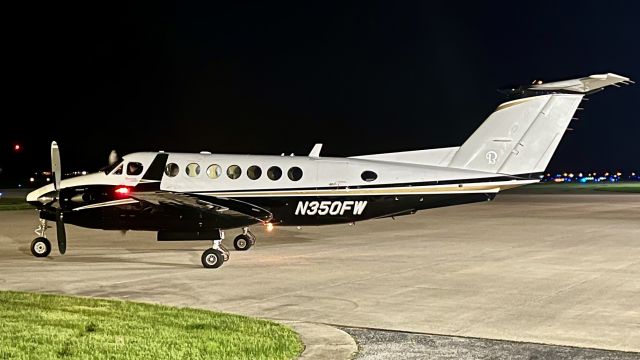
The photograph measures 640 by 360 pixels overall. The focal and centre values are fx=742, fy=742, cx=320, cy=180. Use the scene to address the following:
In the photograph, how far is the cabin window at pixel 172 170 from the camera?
18.9 meters

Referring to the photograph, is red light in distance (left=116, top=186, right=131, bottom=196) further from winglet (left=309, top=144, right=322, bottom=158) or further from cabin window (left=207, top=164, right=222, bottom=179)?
winglet (left=309, top=144, right=322, bottom=158)

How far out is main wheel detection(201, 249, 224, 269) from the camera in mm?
16641

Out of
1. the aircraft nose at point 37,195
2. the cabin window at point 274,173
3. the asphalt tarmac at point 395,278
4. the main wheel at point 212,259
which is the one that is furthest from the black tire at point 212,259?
the aircraft nose at point 37,195

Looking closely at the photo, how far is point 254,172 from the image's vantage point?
1925cm

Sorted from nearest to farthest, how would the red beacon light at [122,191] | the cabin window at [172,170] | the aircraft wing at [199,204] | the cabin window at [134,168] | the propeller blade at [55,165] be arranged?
1. the aircraft wing at [199,204]
2. the red beacon light at [122,191]
3. the propeller blade at [55,165]
4. the cabin window at [134,168]
5. the cabin window at [172,170]

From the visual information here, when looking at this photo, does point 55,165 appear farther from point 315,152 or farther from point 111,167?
point 315,152

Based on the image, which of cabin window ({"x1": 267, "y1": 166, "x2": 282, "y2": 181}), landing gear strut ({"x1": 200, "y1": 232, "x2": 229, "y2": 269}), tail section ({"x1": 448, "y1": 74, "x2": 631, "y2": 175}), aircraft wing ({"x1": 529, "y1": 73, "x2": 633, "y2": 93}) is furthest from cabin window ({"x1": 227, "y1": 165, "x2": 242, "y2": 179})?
aircraft wing ({"x1": 529, "y1": 73, "x2": 633, "y2": 93})

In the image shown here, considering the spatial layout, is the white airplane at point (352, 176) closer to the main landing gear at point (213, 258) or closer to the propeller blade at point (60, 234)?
the propeller blade at point (60, 234)

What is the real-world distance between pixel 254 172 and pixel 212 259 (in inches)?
131

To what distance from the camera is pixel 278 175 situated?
19281 mm

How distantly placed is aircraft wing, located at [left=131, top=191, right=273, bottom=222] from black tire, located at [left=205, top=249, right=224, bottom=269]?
950mm

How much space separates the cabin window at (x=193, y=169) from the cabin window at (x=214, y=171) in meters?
0.28

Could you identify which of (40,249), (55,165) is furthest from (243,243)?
(55,165)

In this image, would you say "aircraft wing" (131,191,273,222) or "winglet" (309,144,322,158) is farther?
"winglet" (309,144,322,158)
